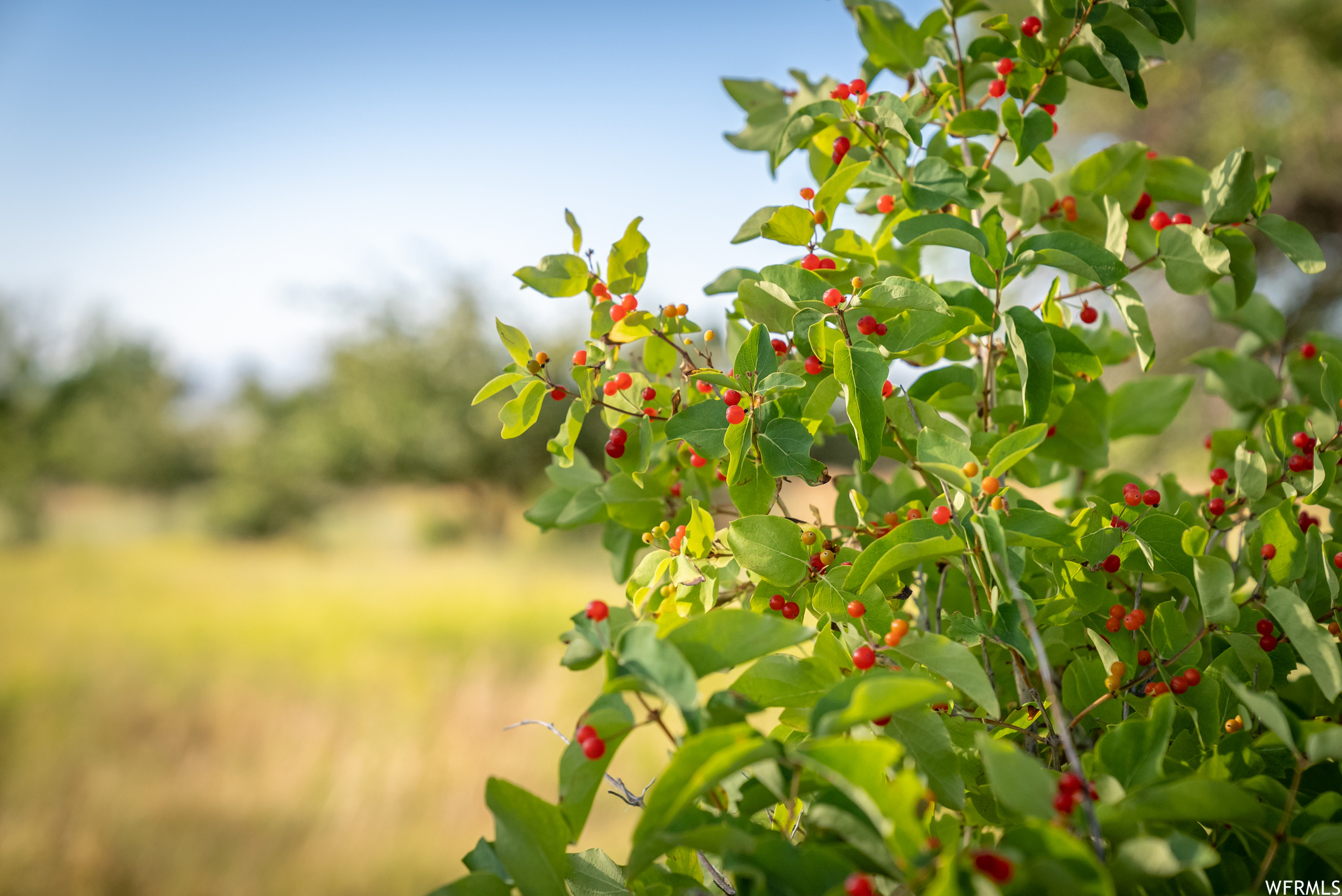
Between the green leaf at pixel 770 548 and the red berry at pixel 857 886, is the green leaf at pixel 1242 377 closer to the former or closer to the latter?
the green leaf at pixel 770 548

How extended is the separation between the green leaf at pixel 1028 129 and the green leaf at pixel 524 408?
351 millimetres

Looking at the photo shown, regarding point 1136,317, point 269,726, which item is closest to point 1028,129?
point 1136,317

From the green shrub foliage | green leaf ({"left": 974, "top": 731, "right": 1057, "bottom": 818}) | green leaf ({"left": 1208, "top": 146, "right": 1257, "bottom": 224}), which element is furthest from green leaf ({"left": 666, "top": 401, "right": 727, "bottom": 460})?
green leaf ({"left": 1208, "top": 146, "right": 1257, "bottom": 224})

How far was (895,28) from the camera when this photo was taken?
0.53 meters

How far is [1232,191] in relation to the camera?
45 centimetres

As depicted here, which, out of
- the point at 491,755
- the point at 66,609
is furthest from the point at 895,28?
the point at 66,609

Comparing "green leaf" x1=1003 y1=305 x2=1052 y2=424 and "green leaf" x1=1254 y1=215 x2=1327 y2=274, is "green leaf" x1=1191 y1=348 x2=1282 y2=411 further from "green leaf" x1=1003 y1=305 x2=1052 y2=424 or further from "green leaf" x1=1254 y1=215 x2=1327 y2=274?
"green leaf" x1=1003 y1=305 x2=1052 y2=424

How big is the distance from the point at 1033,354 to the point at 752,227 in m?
0.19

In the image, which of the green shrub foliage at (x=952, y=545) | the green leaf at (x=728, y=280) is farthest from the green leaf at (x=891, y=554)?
the green leaf at (x=728, y=280)

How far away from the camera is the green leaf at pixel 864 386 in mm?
354

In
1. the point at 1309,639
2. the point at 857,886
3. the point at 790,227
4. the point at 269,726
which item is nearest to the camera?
the point at 857,886

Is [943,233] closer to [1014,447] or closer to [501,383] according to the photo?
[1014,447]

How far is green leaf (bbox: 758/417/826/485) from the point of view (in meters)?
0.38

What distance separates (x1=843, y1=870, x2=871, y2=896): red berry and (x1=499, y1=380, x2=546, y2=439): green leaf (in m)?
0.31
